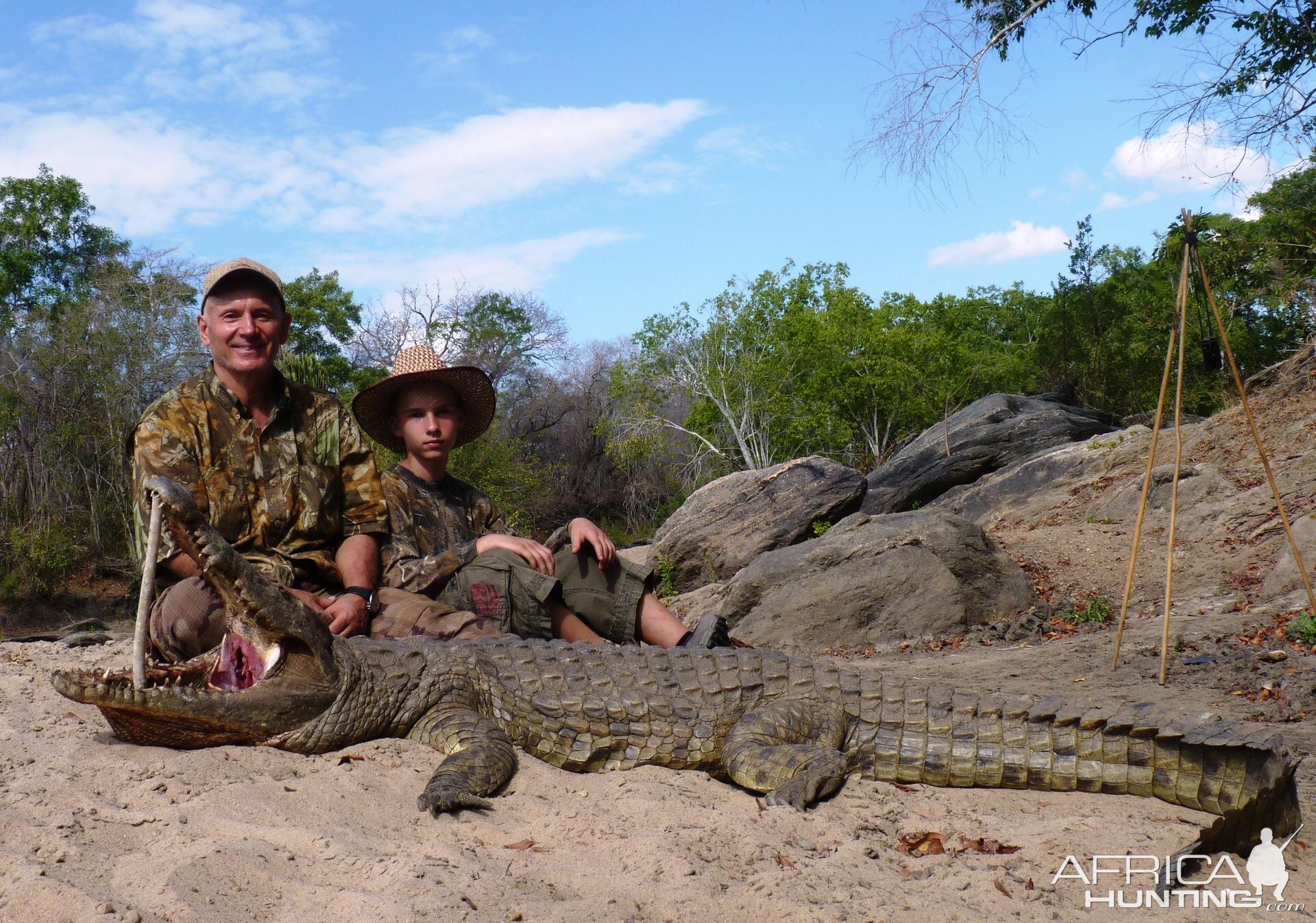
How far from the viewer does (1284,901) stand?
264cm

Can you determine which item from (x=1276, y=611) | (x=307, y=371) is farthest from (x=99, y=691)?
(x=307, y=371)

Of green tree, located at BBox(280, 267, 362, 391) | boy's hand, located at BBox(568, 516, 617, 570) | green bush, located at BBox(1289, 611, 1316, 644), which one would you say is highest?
green tree, located at BBox(280, 267, 362, 391)

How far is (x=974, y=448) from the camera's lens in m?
15.9

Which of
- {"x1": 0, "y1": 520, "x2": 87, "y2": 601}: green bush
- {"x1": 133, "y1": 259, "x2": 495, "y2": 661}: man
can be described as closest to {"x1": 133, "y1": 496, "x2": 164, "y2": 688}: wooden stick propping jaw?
{"x1": 133, "y1": 259, "x2": 495, "y2": 661}: man

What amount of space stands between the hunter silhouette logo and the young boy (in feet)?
7.57

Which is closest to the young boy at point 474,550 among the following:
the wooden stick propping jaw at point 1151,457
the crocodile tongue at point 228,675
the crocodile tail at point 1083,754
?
the crocodile tongue at point 228,675

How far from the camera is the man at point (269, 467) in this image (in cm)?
395

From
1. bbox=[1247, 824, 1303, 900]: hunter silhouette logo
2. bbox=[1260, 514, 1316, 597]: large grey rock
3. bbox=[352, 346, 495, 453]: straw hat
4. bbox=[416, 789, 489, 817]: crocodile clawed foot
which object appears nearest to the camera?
bbox=[1247, 824, 1303, 900]: hunter silhouette logo

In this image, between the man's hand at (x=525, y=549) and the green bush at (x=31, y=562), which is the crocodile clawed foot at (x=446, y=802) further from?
the green bush at (x=31, y=562)

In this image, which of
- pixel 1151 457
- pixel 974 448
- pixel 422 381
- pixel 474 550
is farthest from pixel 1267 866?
pixel 974 448

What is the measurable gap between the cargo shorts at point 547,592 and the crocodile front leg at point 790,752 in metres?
1.05

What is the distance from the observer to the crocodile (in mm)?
3186

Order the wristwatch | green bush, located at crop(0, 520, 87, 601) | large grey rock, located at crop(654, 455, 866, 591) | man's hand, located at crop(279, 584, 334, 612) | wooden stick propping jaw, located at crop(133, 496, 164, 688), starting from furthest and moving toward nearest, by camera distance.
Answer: green bush, located at crop(0, 520, 87, 601) → large grey rock, located at crop(654, 455, 866, 591) → the wristwatch → man's hand, located at crop(279, 584, 334, 612) → wooden stick propping jaw, located at crop(133, 496, 164, 688)

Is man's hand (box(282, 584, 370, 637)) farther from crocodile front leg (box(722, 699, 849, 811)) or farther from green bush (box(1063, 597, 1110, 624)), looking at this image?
green bush (box(1063, 597, 1110, 624))
